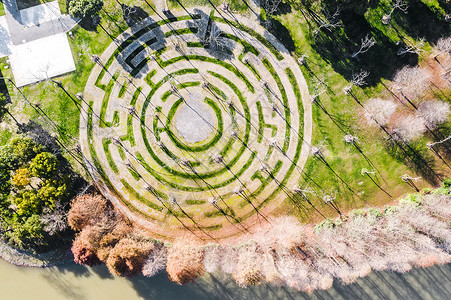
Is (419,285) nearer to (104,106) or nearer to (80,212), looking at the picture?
(80,212)

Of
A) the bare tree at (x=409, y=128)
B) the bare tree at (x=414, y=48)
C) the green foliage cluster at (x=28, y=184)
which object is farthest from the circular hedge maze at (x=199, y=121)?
the bare tree at (x=414, y=48)

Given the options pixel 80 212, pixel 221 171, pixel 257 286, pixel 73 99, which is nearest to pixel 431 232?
pixel 257 286

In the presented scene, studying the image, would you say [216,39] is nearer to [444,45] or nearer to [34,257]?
[444,45]

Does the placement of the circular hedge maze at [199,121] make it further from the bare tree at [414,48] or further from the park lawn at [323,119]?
the bare tree at [414,48]

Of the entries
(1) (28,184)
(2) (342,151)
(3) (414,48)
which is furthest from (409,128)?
(1) (28,184)

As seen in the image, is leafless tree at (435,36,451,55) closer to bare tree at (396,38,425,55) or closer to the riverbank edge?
bare tree at (396,38,425,55)

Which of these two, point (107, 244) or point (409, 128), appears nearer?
point (107, 244)
